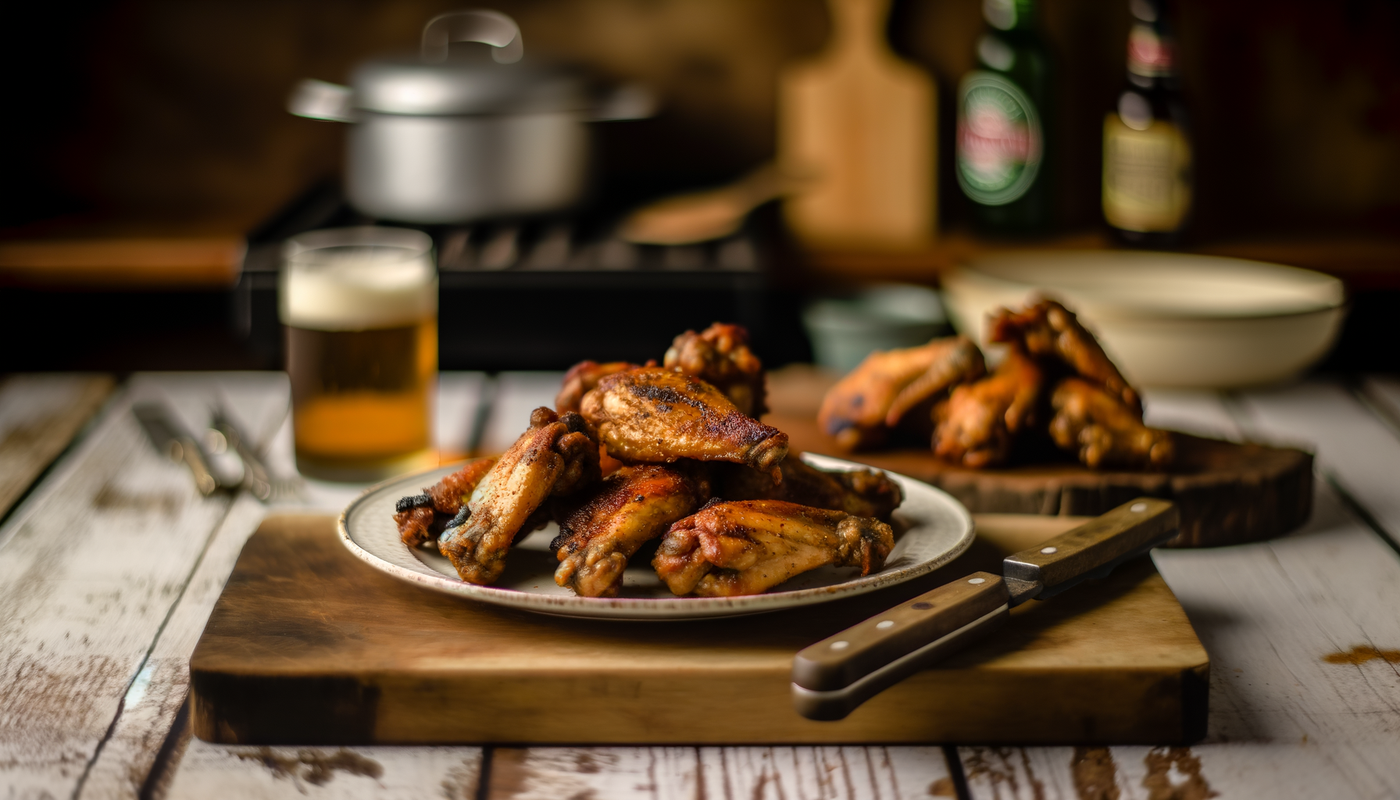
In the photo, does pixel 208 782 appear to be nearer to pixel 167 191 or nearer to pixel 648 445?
pixel 648 445

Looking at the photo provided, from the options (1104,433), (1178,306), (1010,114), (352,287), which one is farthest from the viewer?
(1010,114)

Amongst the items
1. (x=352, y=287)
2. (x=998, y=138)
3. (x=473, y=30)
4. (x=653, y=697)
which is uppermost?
(x=473, y=30)

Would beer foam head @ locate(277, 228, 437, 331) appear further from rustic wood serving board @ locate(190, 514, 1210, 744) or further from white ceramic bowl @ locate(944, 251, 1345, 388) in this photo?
white ceramic bowl @ locate(944, 251, 1345, 388)

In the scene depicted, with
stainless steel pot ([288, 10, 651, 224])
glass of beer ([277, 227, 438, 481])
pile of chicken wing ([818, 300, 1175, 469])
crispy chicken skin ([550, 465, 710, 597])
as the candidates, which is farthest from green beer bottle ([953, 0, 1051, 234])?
crispy chicken skin ([550, 465, 710, 597])

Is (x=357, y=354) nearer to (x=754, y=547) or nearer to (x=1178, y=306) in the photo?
(x=754, y=547)

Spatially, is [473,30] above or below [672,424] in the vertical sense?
above

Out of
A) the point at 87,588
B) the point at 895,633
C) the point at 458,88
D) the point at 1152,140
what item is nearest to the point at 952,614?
the point at 895,633

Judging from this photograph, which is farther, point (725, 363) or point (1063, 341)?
point (1063, 341)

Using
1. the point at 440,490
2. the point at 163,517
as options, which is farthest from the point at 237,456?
the point at 440,490
